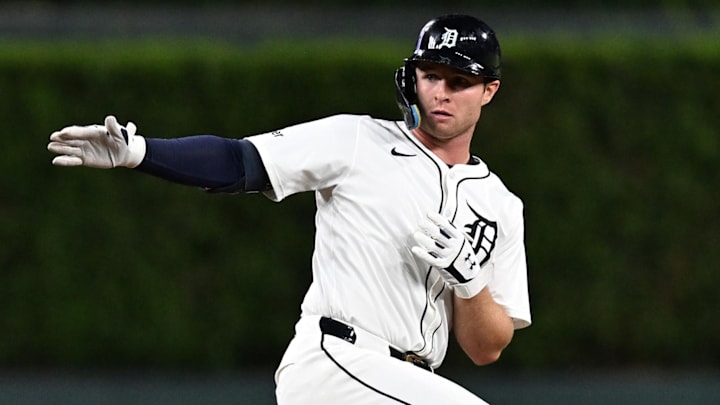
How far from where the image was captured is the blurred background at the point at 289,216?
8.37m

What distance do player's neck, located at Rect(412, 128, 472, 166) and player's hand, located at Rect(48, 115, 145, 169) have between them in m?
1.02

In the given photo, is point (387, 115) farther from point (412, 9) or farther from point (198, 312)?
point (412, 9)

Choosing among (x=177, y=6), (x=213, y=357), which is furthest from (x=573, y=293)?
(x=177, y=6)

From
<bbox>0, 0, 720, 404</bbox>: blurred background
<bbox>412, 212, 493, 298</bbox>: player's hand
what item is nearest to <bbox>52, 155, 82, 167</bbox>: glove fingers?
<bbox>412, 212, 493, 298</bbox>: player's hand

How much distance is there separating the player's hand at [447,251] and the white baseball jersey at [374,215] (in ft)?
0.32

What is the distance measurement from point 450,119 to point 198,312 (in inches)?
193

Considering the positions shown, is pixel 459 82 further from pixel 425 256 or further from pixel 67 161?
pixel 67 161

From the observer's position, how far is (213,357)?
8.42 metres

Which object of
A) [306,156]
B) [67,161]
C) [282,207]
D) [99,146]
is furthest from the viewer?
[282,207]

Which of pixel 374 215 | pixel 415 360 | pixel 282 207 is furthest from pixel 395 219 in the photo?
pixel 282 207

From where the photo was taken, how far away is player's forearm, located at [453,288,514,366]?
385cm

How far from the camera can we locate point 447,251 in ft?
11.7

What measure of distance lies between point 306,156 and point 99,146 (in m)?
0.67

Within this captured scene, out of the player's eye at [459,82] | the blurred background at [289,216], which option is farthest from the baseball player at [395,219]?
the blurred background at [289,216]
